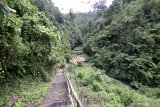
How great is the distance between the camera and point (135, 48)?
25.7 meters

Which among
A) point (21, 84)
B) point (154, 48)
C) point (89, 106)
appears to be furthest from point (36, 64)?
point (154, 48)

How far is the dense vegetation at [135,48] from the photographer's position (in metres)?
23.7

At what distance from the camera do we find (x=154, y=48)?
→ 84.9 ft

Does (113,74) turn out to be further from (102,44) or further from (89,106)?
(89,106)

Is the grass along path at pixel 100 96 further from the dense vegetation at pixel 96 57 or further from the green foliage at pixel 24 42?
the green foliage at pixel 24 42

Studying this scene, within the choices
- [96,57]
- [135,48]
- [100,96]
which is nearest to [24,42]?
[100,96]

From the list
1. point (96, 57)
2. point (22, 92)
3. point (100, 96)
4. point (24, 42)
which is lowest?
point (96, 57)

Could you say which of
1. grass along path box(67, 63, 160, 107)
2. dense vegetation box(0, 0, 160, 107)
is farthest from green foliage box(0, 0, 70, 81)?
grass along path box(67, 63, 160, 107)

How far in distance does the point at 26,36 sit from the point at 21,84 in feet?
8.93

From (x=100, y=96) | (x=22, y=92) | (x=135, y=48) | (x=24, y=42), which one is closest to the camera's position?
(x=22, y=92)

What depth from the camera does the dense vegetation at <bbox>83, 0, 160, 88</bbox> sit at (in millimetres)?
23722

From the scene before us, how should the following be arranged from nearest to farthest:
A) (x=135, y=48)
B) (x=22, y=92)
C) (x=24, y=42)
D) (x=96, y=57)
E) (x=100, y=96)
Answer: (x=22, y=92) → (x=100, y=96) → (x=24, y=42) → (x=135, y=48) → (x=96, y=57)

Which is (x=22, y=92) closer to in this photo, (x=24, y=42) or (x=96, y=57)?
(x=24, y=42)

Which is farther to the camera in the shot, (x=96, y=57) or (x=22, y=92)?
(x=96, y=57)
